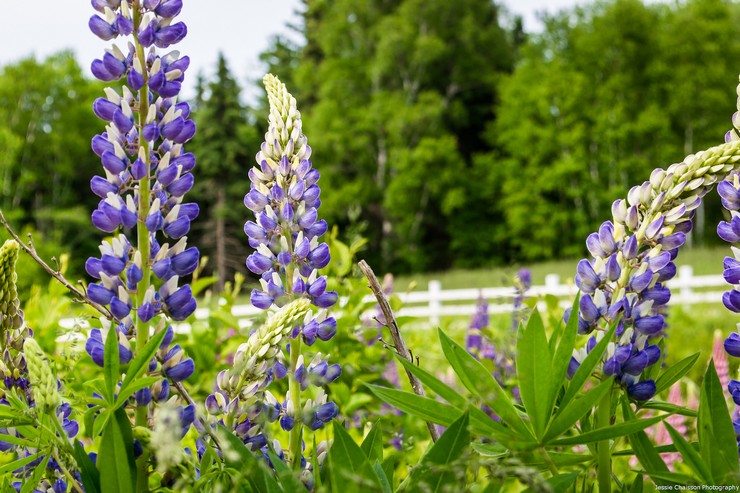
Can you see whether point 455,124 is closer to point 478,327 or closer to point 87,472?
point 478,327

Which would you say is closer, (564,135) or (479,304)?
(479,304)

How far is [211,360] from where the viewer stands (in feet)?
6.57

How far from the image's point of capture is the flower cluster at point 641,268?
32.3 inches

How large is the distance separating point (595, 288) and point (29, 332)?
747 millimetres

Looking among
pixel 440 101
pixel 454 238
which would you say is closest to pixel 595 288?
pixel 440 101

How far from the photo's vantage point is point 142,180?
839mm

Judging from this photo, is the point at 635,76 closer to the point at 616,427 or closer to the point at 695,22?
the point at 695,22

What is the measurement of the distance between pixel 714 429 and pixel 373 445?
37cm

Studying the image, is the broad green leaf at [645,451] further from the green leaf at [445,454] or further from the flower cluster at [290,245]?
the flower cluster at [290,245]

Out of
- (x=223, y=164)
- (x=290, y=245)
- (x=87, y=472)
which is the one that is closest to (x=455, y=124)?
(x=223, y=164)

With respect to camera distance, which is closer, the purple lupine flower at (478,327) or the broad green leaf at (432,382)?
the broad green leaf at (432,382)

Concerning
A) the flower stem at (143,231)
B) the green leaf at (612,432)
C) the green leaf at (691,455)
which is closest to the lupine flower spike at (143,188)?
the flower stem at (143,231)

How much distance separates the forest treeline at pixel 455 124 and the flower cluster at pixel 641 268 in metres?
28.1

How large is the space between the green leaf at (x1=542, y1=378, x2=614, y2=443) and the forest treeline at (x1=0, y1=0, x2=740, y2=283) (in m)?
28.3
